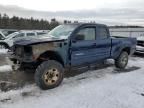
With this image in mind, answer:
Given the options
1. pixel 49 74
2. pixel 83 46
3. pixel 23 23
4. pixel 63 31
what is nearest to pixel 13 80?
pixel 49 74

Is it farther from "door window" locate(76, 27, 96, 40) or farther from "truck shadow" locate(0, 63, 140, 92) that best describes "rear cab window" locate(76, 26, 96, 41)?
"truck shadow" locate(0, 63, 140, 92)

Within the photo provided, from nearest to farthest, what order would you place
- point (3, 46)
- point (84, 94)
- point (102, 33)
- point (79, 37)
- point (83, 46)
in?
point (84, 94), point (79, 37), point (83, 46), point (102, 33), point (3, 46)

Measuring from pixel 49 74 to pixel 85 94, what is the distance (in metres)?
1.14

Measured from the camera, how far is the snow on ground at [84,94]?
460cm

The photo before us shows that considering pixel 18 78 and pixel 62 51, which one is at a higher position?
pixel 62 51

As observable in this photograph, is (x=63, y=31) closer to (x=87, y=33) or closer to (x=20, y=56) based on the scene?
(x=87, y=33)

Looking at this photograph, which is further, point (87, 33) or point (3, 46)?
point (3, 46)

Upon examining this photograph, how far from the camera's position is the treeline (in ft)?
162

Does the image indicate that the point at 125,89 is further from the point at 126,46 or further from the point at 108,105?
the point at 126,46

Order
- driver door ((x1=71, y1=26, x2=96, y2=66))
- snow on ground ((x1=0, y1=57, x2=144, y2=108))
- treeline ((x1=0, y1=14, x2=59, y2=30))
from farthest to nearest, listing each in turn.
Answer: treeline ((x1=0, y1=14, x2=59, y2=30)) → driver door ((x1=71, y1=26, x2=96, y2=66)) → snow on ground ((x1=0, y1=57, x2=144, y2=108))

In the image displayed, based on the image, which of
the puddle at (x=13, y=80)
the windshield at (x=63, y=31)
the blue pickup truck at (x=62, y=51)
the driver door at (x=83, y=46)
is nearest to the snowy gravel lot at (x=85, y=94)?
the puddle at (x=13, y=80)

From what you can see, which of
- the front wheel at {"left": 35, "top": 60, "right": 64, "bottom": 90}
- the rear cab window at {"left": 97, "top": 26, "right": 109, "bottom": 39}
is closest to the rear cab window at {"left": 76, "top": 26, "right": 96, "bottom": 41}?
the rear cab window at {"left": 97, "top": 26, "right": 109, "bottom": 39}

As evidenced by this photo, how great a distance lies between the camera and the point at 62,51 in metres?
5.91

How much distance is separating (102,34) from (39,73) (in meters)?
3.06
